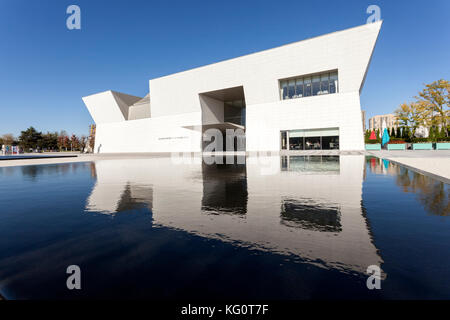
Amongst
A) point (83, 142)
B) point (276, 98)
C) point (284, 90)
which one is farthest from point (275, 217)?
point (83, 142)

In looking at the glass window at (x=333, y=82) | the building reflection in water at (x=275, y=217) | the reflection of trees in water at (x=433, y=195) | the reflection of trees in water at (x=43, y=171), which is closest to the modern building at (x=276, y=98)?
the glass window at (x=333, y=82)

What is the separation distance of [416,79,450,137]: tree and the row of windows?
1062 inches

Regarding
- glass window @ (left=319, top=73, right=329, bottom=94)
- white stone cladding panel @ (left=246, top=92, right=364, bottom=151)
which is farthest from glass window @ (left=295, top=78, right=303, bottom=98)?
glass window @ (left=319, top=73, right=329, bottom=94)

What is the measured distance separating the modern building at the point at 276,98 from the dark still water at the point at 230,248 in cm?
2702

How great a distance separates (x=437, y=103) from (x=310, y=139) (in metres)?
31.6

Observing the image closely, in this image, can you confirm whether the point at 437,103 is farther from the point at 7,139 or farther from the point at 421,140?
the point at 7,139

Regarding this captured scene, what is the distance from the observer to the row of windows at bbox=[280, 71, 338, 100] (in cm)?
3051

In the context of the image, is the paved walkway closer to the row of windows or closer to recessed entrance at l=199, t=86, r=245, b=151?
the row of windows

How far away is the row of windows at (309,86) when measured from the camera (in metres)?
30.5

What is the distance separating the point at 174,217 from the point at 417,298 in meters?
3.38

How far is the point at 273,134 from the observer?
3391cm

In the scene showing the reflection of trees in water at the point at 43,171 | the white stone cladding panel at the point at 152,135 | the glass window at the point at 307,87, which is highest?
the glass window at the point at 307,87

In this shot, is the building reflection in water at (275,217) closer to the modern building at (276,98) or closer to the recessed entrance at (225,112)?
the modern building at (276,98)
